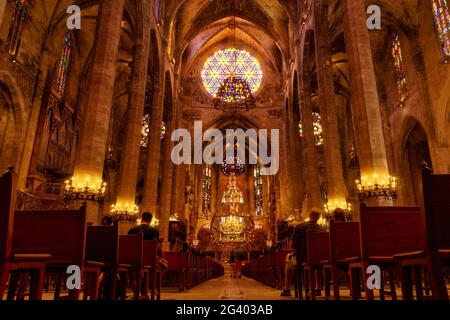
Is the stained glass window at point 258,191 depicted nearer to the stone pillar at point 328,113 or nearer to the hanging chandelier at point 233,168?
the hanging chandelier at point 233,168

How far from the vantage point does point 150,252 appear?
226 inches

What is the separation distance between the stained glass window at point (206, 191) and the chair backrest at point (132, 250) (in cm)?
3187

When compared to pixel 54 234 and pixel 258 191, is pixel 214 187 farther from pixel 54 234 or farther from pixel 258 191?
pixel 54 234

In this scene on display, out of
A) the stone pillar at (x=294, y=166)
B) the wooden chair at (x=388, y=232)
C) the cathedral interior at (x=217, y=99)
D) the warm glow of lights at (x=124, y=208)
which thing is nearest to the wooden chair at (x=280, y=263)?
the cathedral interior at (x=217, y=99)

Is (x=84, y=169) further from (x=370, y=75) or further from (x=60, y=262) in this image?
(x=370, y=75)

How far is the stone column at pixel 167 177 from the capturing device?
19413mm

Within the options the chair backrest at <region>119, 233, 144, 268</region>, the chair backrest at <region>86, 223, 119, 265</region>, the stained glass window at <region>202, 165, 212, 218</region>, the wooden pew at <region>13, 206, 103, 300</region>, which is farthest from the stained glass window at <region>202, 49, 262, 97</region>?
the wooden pew at <region>13, 206, 103, 300</region>

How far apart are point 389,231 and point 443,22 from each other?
1460 centimetres

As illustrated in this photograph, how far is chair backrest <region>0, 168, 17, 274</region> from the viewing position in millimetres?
2500

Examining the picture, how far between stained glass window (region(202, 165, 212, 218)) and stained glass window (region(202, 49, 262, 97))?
425 inches

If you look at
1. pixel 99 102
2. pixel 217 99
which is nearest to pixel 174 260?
pixel 99 102

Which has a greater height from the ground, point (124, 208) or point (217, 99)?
point (217, 99)

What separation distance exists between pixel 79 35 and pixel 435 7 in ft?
62.0

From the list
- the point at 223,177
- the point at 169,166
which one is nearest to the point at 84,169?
the point at 169,166
